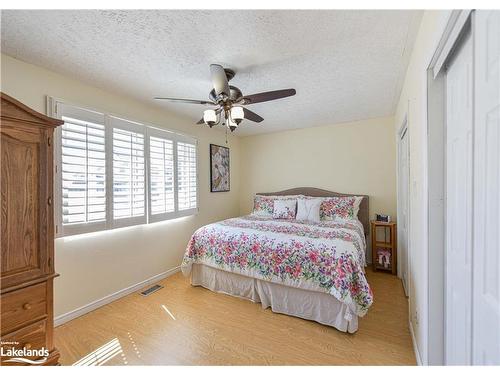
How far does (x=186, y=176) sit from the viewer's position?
3.47 meters

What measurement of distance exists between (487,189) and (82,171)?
2.89 metres

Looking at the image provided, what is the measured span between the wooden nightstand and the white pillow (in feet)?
2.70

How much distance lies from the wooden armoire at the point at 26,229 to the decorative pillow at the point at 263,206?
285 centimetres

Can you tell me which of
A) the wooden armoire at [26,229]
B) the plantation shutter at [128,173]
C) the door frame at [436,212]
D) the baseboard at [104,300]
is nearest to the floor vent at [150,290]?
the baseboard at [104,300]

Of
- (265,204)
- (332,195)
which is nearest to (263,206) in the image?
(265,204)

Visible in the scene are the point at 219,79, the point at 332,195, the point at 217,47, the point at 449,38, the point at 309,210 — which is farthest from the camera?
the point at 332,195

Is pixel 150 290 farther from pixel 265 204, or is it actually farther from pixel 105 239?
pixel 265 204

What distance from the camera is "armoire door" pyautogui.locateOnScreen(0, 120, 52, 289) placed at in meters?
1.34

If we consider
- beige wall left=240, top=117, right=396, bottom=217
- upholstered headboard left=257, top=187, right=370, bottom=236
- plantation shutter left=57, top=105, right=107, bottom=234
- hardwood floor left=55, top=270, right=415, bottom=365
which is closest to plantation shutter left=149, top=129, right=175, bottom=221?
plantation shutter left=57, top=105, right=107, bottom=234

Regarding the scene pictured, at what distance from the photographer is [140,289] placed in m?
2.82

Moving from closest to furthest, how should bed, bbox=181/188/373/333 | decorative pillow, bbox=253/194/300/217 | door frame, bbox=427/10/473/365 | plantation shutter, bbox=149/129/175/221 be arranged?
1. door frame, bbox=427/10/473/365
2. bed, bbox=181/188/373/333
3. plantation shutter, bbox=149/129/175/221
4. decorative pillow, bbox=253/194/300/217
